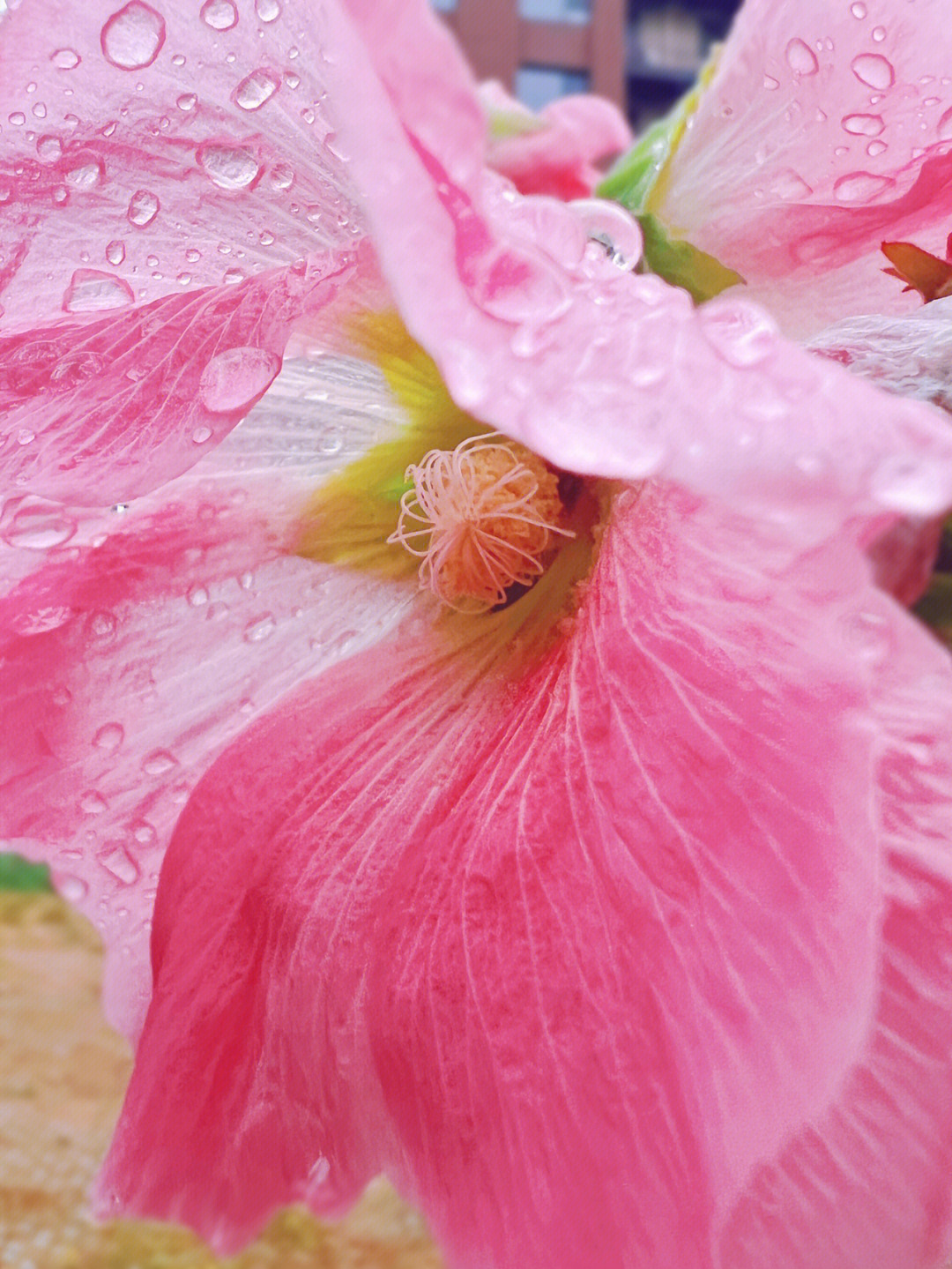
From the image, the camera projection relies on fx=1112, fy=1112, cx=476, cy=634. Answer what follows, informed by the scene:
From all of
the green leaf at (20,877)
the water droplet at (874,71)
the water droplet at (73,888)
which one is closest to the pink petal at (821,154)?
the water droplet at (874,71)

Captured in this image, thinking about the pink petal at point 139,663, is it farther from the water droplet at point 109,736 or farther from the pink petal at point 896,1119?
the pink petal at point 896,1119

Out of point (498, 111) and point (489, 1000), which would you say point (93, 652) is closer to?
point (489, 1000)

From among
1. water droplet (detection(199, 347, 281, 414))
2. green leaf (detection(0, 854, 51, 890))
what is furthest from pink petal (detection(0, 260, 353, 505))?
green leaf (detection(0, 854, 51, 890))

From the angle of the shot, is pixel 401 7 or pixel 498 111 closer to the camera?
pixel 401 7

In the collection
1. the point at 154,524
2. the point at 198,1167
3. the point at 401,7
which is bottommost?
the point at 198,1167

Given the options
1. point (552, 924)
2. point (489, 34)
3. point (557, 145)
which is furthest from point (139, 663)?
point (489, 34)

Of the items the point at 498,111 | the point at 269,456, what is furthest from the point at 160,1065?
the point at 498,111

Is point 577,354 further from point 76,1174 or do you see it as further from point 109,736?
point 76,1174
